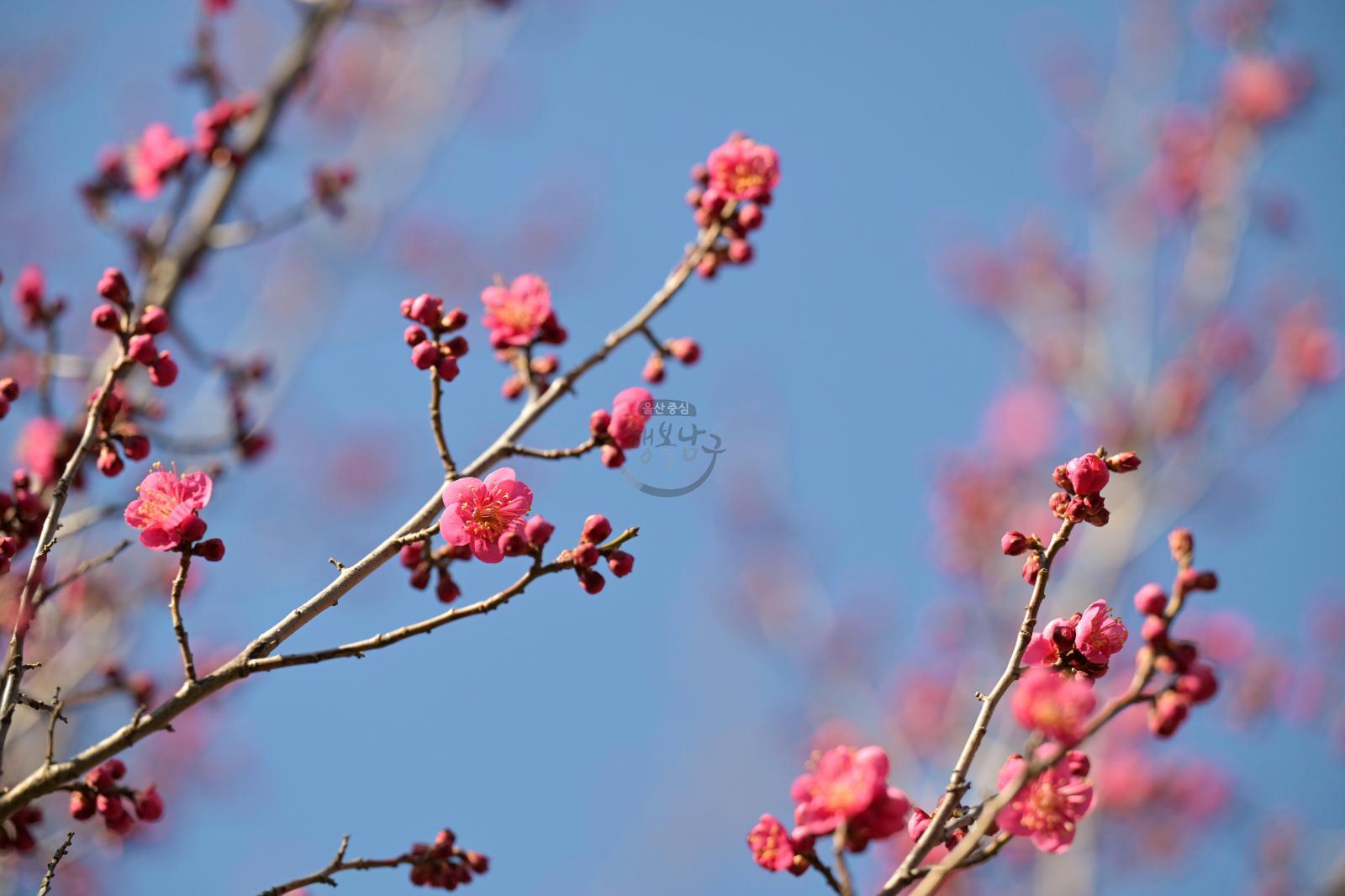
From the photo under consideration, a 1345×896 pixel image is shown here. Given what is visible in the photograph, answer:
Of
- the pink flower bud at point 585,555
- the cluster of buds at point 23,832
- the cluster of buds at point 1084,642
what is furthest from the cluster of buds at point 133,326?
the cluster of buds at point 1084,642

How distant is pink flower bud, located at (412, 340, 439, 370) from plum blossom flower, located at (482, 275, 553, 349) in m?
0.32

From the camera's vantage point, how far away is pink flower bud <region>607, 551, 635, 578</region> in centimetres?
208

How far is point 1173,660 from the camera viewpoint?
1708 millimetres

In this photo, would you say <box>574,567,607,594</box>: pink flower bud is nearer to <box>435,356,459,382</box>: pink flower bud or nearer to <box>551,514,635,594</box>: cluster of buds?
<box>551,514,635,594</box>: cluster of buds

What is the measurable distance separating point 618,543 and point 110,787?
1201mm

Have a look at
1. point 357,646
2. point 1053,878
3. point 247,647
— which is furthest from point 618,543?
point 1053,878

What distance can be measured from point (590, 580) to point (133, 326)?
1.40m

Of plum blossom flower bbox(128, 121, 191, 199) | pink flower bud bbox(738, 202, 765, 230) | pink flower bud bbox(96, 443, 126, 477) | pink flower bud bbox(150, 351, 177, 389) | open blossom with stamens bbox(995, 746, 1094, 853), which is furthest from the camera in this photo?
Result: plum blossom flower bbox(128, 121, 191, 199)

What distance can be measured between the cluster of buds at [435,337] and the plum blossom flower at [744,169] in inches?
33.9

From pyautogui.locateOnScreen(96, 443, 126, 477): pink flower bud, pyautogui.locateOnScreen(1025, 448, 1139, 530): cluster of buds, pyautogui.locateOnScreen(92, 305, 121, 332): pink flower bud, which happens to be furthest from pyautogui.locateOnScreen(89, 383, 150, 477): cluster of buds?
pyautogui.locateOnScreen(1025, 448, 1139, 530): cluster of buds

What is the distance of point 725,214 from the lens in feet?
8.90

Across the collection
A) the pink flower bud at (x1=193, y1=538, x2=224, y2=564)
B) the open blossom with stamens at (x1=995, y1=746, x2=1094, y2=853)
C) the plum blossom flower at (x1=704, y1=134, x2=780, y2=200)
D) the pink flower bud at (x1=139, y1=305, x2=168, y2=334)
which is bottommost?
the open blossom with stamens at (x1=995, y1=746, x2=1094, y2=853)

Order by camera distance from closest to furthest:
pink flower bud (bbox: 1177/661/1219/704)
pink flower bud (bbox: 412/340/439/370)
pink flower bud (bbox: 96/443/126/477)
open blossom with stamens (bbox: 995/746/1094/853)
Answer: pink flower bud (bbox: 1177/661/1219/704), open blossom with stamens (bbox: 995/746/1094/853), pink flower bud (bbox: 412/340/439/370), pink flower bud (bbox: 96/443/126/477)

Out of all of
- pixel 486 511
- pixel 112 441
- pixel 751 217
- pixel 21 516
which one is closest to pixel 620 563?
pixel 486 511
